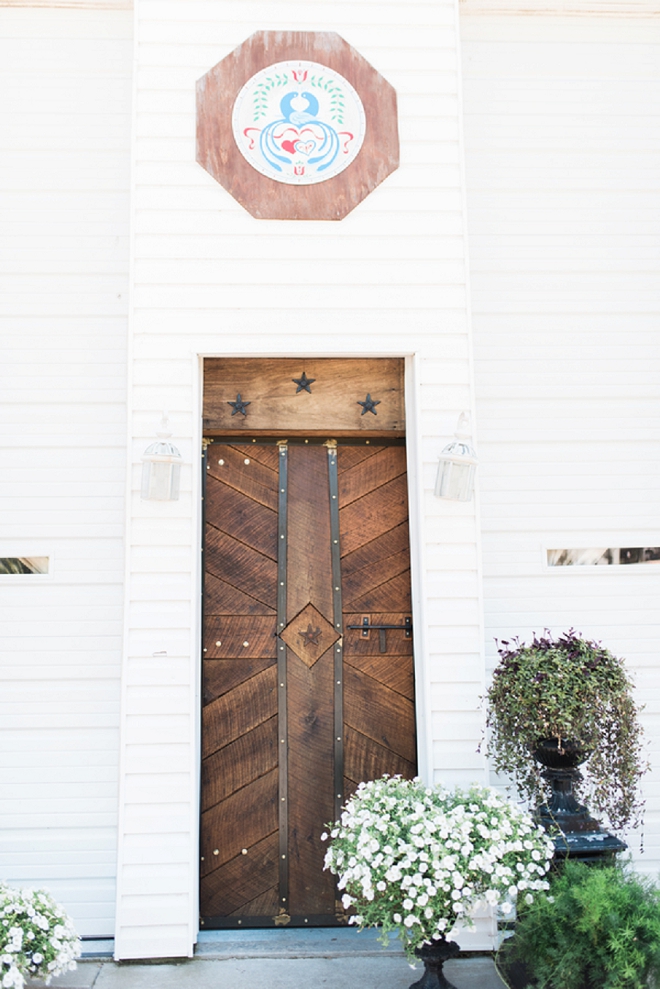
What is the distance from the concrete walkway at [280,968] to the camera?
322 centimetres

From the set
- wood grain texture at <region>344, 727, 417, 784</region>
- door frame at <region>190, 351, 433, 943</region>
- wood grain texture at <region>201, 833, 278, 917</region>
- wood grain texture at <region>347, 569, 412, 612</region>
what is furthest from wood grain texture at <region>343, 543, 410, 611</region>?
wood grain texture at <region>201, 833, 278, 917</region>

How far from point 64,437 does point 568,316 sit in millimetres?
2606

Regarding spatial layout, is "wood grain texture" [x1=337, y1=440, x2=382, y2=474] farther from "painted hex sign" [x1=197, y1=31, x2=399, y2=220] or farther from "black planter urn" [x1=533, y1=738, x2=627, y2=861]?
"black planter urn" [x1=533, y1=738, x2=627, y2=861]

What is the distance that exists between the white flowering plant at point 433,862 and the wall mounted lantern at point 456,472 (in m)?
1.25

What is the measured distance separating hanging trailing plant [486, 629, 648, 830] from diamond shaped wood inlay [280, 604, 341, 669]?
83cm

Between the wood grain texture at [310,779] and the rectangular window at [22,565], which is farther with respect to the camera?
the rectangular window at [22,565]

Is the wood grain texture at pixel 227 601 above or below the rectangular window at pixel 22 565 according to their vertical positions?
below

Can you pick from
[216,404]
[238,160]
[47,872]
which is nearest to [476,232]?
[238,160]

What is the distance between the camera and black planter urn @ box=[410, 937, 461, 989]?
9.91 feet

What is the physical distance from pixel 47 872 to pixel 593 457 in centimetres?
321

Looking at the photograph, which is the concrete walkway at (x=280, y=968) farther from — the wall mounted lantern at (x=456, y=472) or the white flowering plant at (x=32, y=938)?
the wall mounted lantern at (x=456, y=472)

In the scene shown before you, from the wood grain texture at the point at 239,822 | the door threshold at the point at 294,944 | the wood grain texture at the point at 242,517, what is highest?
the wood grain texture at the point at 242,517

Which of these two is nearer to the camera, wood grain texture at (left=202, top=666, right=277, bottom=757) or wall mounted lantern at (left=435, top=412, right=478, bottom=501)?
wall mounted lantern at (left=435, top=412, right=478, bottom=501)

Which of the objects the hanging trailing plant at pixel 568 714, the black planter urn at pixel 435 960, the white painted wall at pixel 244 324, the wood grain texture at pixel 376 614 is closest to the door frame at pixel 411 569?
the white painted wall at pixel 244 324
